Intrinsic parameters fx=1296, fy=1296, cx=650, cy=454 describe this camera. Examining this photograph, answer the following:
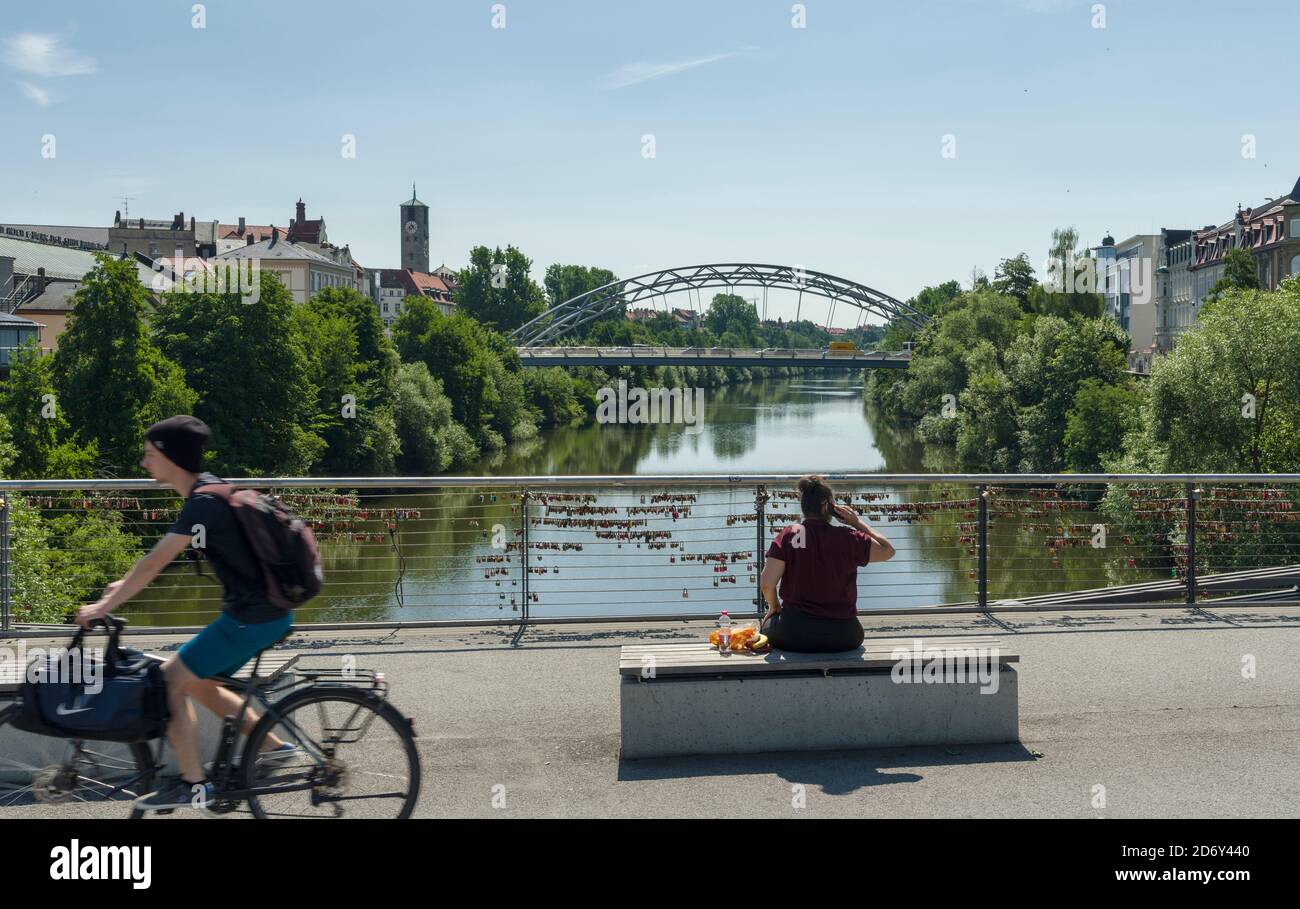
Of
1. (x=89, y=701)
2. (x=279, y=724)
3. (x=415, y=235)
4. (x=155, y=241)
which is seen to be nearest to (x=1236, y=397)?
(x=279, y=724)

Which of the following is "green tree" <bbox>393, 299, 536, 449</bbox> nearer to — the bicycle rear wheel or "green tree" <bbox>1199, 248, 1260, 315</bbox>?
"green tree" <bbox>1199, 248, 1260, 315</bbox>

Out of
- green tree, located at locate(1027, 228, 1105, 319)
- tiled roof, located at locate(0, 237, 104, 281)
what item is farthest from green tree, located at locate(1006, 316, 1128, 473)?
tiled roof, located at locate(0, 237, 104, 281)

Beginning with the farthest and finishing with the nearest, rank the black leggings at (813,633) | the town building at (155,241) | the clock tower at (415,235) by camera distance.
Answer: the clock tower at (415,235), the town building at (155,241), the black leggings at (813,633)

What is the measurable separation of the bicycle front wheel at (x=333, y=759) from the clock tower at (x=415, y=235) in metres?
176

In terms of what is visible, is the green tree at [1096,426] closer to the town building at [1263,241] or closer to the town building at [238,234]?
the town building at [1263,241]

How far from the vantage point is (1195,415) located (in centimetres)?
3338

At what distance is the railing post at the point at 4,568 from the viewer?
26.9 feet

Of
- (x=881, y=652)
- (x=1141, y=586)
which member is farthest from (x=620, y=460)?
(x=881, y=652)

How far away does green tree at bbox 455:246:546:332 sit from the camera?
395 ft

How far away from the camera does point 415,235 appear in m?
177

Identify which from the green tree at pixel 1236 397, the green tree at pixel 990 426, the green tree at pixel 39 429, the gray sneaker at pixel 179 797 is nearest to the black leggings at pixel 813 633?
the gray sneaker at pixel 179 797
